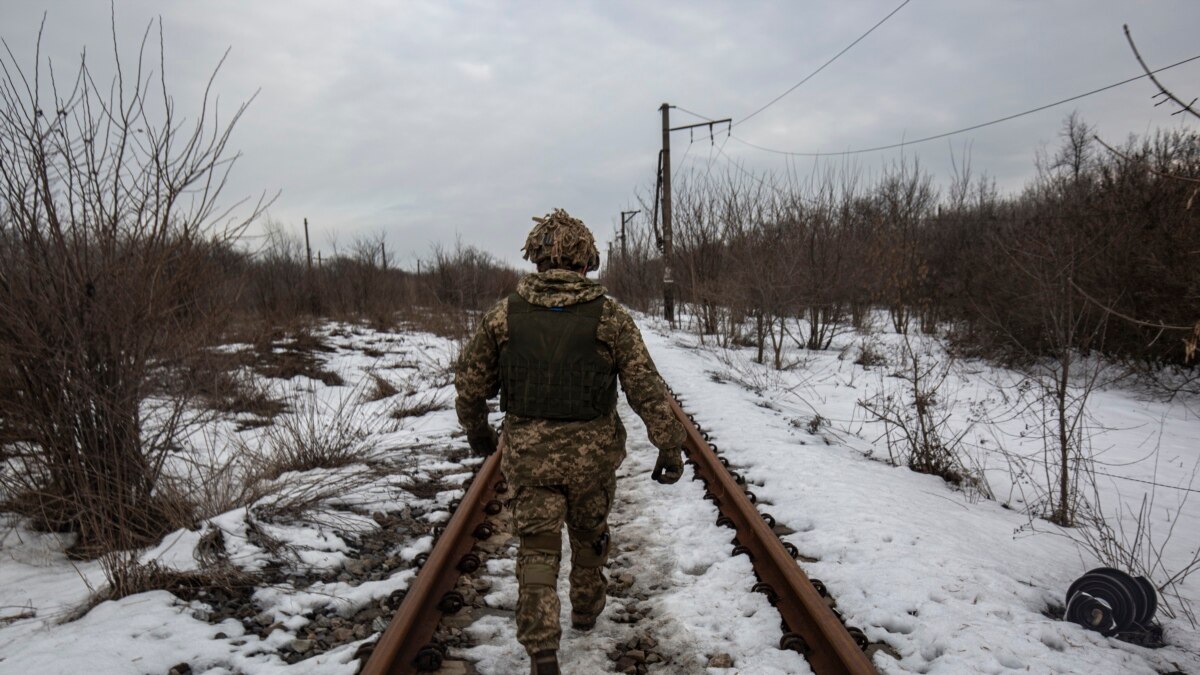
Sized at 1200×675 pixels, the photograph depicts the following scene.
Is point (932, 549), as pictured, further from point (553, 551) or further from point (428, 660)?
point (428, 660)

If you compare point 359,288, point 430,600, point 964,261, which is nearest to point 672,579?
point 430,600

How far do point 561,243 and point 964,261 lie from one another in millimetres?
15456

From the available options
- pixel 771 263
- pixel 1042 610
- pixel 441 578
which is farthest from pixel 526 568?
pixel 771 263

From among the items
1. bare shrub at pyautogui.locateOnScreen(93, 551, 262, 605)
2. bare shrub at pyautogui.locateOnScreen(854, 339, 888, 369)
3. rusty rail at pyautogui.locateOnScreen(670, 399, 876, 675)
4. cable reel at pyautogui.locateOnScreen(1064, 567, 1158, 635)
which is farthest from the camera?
bare shrub at pyautogui.locateOnScreen(854, 339, 888, 369)

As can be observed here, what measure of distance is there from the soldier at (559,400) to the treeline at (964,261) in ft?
12.3

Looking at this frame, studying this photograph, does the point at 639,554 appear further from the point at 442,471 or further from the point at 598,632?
the point at 442,471

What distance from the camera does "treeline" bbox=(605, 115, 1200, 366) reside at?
9383 millimetres

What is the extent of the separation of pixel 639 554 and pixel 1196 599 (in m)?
2.97

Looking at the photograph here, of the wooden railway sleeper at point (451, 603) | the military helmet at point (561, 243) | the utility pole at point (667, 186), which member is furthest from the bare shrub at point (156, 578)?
the utility pole at point (667, 186)

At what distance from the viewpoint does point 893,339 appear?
1619 cm

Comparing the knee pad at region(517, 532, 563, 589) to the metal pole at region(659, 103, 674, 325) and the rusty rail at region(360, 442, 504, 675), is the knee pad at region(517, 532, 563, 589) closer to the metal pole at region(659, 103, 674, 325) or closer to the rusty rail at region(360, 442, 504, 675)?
the rusty rail at region(360, 442, 504, 675)

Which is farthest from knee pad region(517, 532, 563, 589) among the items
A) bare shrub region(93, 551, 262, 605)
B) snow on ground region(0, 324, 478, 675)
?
bare shrub region(93, 551, 262, 605)

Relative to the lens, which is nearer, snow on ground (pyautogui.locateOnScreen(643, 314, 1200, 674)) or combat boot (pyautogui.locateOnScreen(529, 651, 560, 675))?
combat boot (pyautogui.locateOnScreen(529, 651, 560, 675))

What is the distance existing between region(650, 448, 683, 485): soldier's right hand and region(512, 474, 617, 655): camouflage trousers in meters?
0.22
